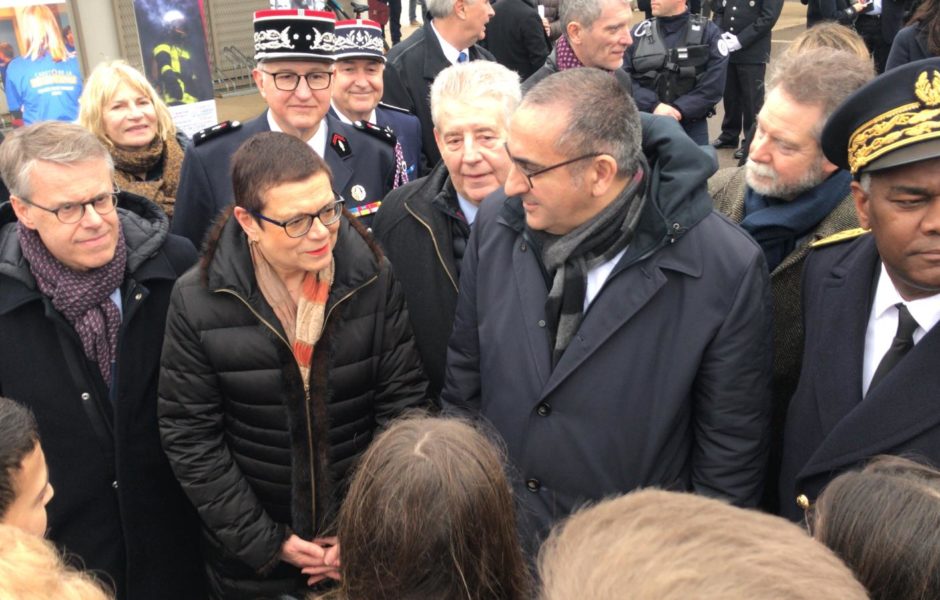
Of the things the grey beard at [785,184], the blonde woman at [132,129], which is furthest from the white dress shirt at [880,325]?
the blonde woman at [132,129]

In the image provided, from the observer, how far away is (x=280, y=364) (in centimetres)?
255

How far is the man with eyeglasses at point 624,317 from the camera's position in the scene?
223 cm

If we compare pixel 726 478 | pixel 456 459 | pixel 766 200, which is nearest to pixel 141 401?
pixel 456 459

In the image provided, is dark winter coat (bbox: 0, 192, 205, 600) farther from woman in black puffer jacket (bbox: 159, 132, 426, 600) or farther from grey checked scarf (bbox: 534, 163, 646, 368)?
grey checked scarf (bbox: 534, 163, 646, 368)

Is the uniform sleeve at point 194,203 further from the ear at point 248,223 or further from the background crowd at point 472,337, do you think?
the ear at point 248,223

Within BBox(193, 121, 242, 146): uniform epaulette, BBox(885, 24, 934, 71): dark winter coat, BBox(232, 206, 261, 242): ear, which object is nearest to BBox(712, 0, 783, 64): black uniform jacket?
BBox(885, 24, 934, 71): dark winter coat

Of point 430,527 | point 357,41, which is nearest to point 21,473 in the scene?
point 430,527

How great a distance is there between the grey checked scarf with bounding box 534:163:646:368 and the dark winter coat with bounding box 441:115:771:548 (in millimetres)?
30

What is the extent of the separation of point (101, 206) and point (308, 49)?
1.21 meters

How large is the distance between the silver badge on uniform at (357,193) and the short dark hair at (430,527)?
206cm

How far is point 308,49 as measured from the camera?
3.48m

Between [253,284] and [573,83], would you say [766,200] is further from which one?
[253,284]

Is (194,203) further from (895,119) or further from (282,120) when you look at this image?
(895,119)

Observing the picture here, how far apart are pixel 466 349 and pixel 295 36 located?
1.64 meters
